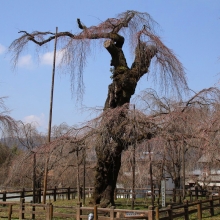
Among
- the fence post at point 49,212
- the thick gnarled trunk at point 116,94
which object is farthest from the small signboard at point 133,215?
the thick gnarled trunk at point 116,94

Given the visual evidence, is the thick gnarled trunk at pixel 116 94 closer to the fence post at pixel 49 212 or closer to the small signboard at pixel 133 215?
the fence post at pixel 49 212

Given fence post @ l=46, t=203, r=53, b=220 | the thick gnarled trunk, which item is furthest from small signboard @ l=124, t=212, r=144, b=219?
the thick gnarled trunk

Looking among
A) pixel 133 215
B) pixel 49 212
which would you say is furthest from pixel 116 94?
pixel 133 215

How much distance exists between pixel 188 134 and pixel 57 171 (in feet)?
52.1

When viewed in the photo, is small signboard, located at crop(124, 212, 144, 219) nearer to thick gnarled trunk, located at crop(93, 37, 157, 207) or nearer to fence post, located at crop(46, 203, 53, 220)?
fence post, located at crop(46, 203, 53, 220)

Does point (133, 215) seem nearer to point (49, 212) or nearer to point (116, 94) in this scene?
point (49, 212)

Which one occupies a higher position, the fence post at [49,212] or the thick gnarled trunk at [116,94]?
the thick gnarled trunk at [116,94]

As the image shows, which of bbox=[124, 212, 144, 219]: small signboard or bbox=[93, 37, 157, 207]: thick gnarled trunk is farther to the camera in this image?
bbox=[93, 37, 157, 207]: thick gnarled trunk

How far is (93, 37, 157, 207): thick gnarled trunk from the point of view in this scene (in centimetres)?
1431

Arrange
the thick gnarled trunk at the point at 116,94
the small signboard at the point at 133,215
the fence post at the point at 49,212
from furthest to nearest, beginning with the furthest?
1. the thick gnarled trunk at the point at 116,94
2. the fence post at the point at 49,212
3. the small signboard at the point at 133,215

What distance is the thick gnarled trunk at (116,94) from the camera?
14314mm

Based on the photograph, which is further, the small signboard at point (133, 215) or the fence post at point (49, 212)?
the fence post at point (49, 212)

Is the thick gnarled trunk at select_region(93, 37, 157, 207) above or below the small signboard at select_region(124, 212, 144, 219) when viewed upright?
above

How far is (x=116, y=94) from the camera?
15.0 metres
